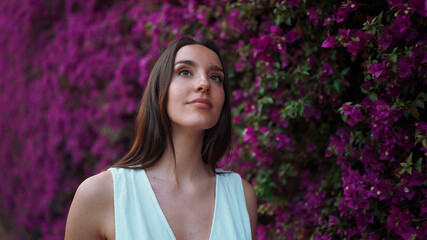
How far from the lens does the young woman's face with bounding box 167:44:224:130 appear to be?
1.78 m

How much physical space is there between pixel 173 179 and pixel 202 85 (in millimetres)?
461

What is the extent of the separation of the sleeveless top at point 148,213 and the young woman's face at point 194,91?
1.06 feet

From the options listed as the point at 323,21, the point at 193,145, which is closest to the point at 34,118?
the point at 193,145

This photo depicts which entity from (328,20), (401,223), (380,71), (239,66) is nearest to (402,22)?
(380,71)

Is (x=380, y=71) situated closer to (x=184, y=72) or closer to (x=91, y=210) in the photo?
(x=184, y=72)

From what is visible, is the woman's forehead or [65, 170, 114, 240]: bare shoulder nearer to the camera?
[65, 170, 114, 240]: bare shoulder

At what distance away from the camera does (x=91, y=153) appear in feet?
13.6

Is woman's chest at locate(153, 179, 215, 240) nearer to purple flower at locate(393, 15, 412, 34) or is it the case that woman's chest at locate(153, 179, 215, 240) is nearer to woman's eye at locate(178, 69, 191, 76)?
woman's eye at locate(178, 69, 191, 76)

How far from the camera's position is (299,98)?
214 cm

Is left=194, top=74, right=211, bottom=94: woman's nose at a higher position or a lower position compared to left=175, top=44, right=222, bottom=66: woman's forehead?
lower

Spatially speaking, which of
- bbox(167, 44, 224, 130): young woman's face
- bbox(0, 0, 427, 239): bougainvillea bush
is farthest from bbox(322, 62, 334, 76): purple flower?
bbox(167, 44, 224, 130): young woman's face

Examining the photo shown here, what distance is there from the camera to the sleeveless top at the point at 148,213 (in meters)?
1.64

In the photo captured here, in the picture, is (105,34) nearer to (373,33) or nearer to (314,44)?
(314,44)

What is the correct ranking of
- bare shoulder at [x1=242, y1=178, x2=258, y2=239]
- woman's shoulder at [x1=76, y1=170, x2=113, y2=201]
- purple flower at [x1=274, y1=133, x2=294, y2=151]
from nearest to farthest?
woman's shoulder at [x1=76, y1=170, x2=113, y2=201] → bare shoulder at [x1=242, y1=178, x2=258, y2=239] → purple flower at [x1=274, y1=133, x2=294, y2=151]
